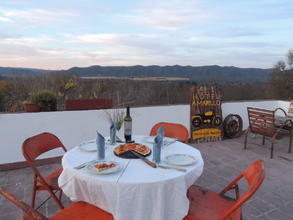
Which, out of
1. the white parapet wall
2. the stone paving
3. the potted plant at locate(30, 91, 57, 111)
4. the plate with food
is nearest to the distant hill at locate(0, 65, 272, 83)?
the potted plant at locate(30, 91, 57, 111)

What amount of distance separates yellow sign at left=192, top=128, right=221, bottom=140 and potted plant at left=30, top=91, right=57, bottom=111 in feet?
9.67

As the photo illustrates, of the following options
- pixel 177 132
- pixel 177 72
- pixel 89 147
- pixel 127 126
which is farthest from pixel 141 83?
pixel 89 147

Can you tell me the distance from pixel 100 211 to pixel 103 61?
9.56 m

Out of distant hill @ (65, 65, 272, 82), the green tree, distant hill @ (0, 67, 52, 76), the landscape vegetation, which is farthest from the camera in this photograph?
the green tree

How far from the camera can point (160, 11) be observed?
232 inches

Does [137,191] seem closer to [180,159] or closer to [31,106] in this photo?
[180,159]

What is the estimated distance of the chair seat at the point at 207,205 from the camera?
1.51 metres

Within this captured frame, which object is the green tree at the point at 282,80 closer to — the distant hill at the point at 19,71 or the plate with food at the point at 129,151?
the distant hill at the point at 19,71

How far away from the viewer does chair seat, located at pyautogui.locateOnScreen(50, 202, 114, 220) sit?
58.4 inches

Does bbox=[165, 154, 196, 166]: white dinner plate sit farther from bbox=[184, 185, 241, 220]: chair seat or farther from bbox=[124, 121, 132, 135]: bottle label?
bbox=[124, 121, 132, 135]: bottle label

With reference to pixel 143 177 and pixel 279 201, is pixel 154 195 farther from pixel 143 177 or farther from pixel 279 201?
pixel 279 201

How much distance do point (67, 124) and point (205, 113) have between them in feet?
9.58

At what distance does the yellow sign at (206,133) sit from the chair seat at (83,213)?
11.4 feet

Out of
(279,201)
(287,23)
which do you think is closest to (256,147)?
(279,201)
